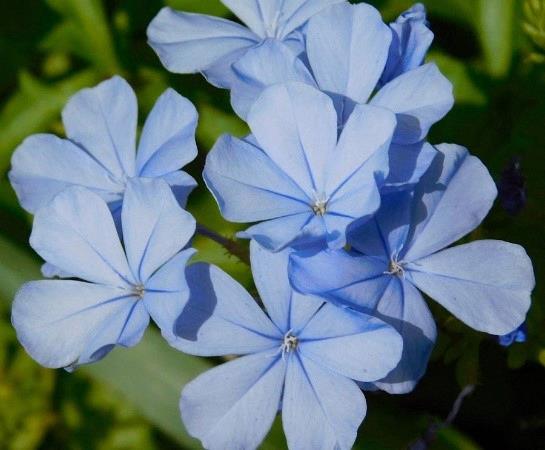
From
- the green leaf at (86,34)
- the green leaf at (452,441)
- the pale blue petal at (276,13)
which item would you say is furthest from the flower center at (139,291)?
the green leaf at (86,34)

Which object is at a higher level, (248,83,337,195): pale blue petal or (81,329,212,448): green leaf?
(248,83,337,195): pale blue petal

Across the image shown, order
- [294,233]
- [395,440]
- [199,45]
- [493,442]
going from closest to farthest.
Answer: [294,233] < [199,45] < [395,440] < [493,442]

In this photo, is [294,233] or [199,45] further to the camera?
[199,45]

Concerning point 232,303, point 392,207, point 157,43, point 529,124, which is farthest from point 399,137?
point 529,124

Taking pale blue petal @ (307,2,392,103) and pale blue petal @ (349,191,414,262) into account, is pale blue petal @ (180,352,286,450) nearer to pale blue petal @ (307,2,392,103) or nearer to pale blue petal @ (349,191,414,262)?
pale blue petal @ (349,191,414,262)

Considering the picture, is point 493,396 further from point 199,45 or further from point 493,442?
point 199,45

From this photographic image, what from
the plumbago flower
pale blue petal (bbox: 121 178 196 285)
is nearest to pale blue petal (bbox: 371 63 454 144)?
the plumbago flower
